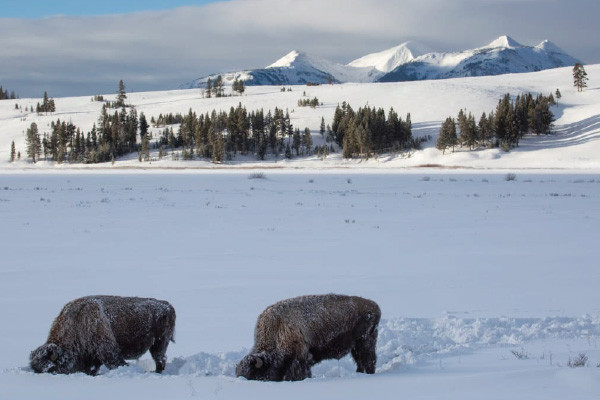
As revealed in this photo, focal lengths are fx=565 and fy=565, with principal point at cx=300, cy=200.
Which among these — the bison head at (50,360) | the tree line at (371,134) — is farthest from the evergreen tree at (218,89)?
the bison head at (50,360)

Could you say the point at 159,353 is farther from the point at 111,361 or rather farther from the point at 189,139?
the point at 189,139

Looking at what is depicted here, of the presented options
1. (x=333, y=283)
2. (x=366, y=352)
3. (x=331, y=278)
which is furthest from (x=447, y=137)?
(x=366, y=352)

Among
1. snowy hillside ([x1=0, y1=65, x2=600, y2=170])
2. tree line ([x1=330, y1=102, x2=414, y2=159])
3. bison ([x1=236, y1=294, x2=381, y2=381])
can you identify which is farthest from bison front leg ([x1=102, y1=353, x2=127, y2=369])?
tree line ([x1=330, y1=102, x2=414, y2=159])

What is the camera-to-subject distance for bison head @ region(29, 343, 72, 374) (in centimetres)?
567

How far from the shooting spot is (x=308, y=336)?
19.6 feet

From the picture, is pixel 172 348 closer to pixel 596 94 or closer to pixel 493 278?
pixel 493 278

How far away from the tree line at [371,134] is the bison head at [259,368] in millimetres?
88306

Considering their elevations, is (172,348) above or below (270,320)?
below

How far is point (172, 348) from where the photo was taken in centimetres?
780

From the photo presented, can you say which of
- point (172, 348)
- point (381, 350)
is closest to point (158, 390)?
point (172, 348)

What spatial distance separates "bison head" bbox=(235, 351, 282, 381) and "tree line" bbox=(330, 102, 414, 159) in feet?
290

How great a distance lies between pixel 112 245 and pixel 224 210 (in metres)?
9.81

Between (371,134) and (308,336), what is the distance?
90.4 meters

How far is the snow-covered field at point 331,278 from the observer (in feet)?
17.8
